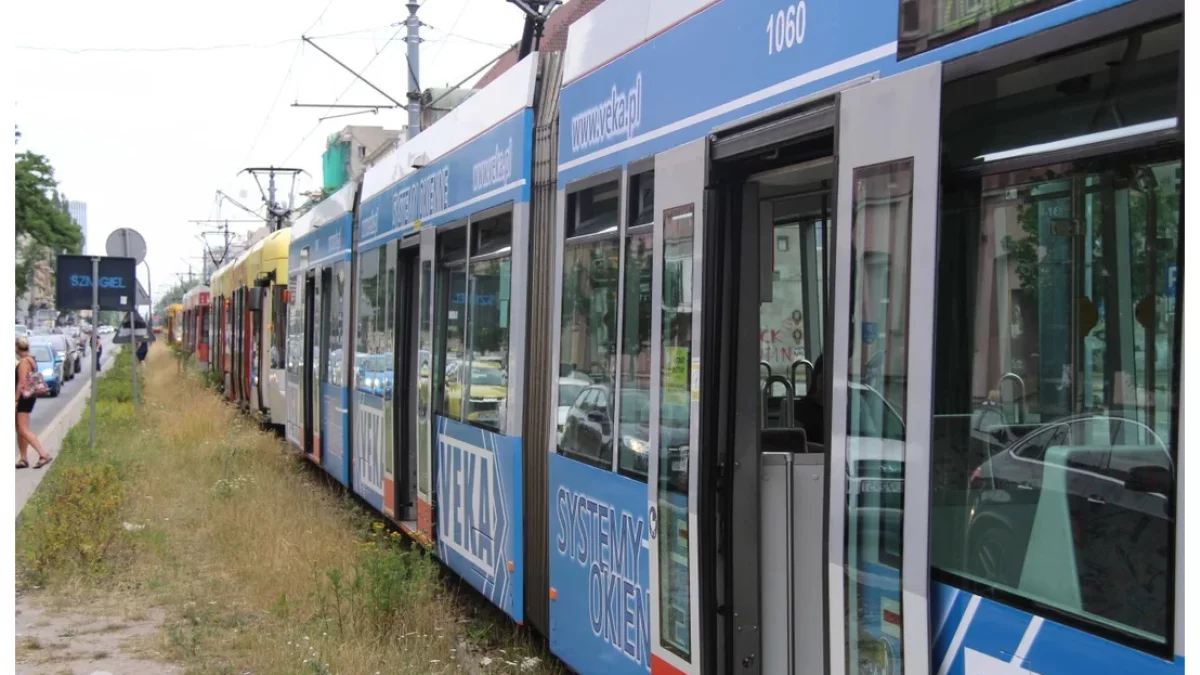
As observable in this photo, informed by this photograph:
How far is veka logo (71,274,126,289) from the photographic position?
17.5 meters

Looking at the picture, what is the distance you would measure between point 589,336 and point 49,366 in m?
39.1

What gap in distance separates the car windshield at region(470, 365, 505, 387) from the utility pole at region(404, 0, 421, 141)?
14.2 metres

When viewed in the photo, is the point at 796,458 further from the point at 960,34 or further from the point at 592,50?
the point at 592,50

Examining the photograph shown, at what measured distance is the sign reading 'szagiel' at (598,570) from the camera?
526 centimetres

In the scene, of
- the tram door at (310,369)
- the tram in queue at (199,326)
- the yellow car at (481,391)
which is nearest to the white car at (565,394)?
the yellow car at (481,391)

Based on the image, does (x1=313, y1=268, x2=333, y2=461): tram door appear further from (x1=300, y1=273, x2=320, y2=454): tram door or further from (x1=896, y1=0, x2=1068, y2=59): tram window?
(x1=896, y1=0, x2=1068, y2=59): tram window

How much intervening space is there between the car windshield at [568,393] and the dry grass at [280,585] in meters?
1.45

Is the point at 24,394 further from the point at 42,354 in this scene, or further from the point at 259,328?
the point at 42,354

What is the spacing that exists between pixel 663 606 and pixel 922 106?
2285 millimetres

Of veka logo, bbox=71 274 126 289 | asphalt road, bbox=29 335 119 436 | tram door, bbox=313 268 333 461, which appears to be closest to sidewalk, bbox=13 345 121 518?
asphalt road, bbox=29 335 119 436

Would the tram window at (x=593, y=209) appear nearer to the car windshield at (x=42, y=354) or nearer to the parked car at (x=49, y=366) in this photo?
the parked car at (x=49, y=366)

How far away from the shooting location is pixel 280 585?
954cm

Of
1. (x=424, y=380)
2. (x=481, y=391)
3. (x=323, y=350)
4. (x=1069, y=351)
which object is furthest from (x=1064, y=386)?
(x=323, y=350)

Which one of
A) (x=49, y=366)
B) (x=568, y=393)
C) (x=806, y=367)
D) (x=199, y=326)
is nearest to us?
(x=806, y=367)
